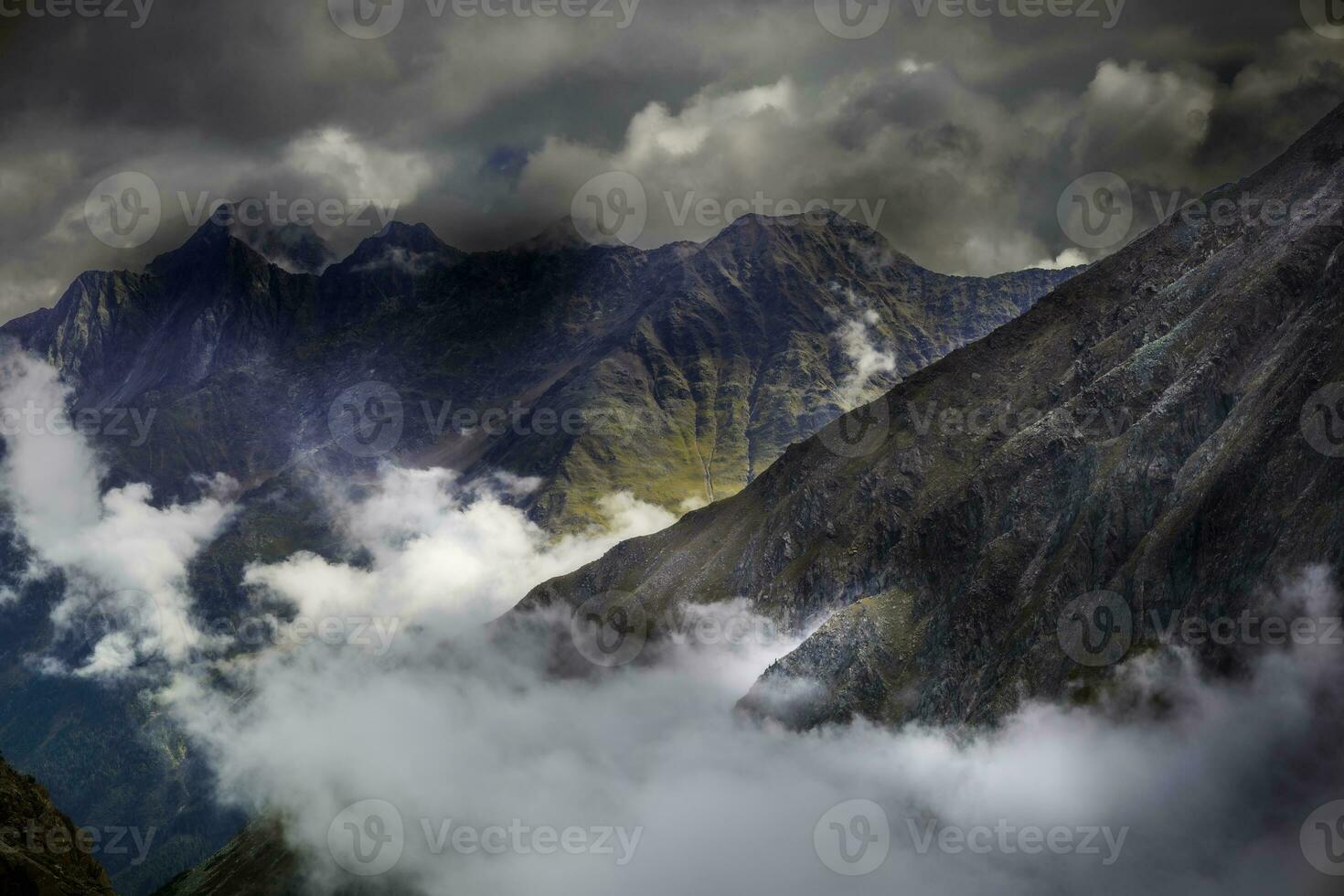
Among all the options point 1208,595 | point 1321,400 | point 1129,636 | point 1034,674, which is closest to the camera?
point 1321,400

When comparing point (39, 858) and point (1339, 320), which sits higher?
point (1339, 320)

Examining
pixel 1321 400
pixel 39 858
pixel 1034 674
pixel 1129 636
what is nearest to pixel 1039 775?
pixel 1034 674

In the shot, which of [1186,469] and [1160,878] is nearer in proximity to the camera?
[1160,878]

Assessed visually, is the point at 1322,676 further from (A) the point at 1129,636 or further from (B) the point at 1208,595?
(A) the point at 1129,636

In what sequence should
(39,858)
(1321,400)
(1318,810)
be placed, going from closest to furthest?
1. (39,858)
2. (1318,810)
3. (1321,400)

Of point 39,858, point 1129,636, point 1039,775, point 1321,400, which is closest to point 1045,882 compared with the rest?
point 1039,775

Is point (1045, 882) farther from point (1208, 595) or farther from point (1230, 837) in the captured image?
point (1208, 595)

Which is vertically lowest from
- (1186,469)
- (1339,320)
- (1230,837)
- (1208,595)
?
(1230,837)
